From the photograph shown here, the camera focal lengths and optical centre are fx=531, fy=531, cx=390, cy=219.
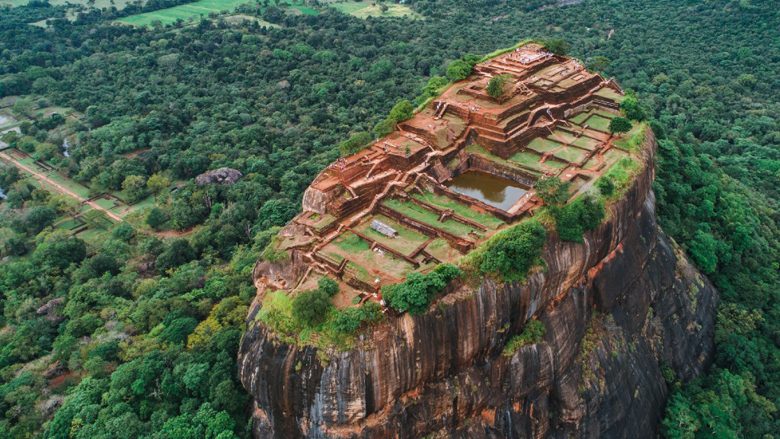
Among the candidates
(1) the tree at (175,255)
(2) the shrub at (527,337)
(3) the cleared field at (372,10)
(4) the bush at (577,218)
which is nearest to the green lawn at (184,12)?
(3) the cleared field at (372,10)

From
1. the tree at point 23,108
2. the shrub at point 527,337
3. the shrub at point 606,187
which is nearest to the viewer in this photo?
the shrub at point 527,337

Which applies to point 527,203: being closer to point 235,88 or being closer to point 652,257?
point 652,257

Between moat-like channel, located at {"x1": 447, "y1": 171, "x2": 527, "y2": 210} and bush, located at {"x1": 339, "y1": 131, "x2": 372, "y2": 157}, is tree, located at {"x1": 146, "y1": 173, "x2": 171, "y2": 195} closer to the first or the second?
bush, located at {"x1": 339, "y1": 131, "x2": 372, "y2": 157}

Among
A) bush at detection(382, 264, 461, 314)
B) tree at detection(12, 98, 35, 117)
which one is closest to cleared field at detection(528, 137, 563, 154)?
bush at detection(382, 264, 461, 314)

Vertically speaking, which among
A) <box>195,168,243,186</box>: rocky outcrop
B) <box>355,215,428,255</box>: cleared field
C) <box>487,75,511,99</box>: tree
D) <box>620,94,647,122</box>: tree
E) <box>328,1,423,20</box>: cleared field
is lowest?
<box>195,168,243,186</box>: rocky outcrop

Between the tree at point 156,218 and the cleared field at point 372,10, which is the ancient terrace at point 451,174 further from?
the cleared field at point 372,10

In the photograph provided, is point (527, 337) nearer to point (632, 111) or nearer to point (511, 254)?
point (511, 254)
